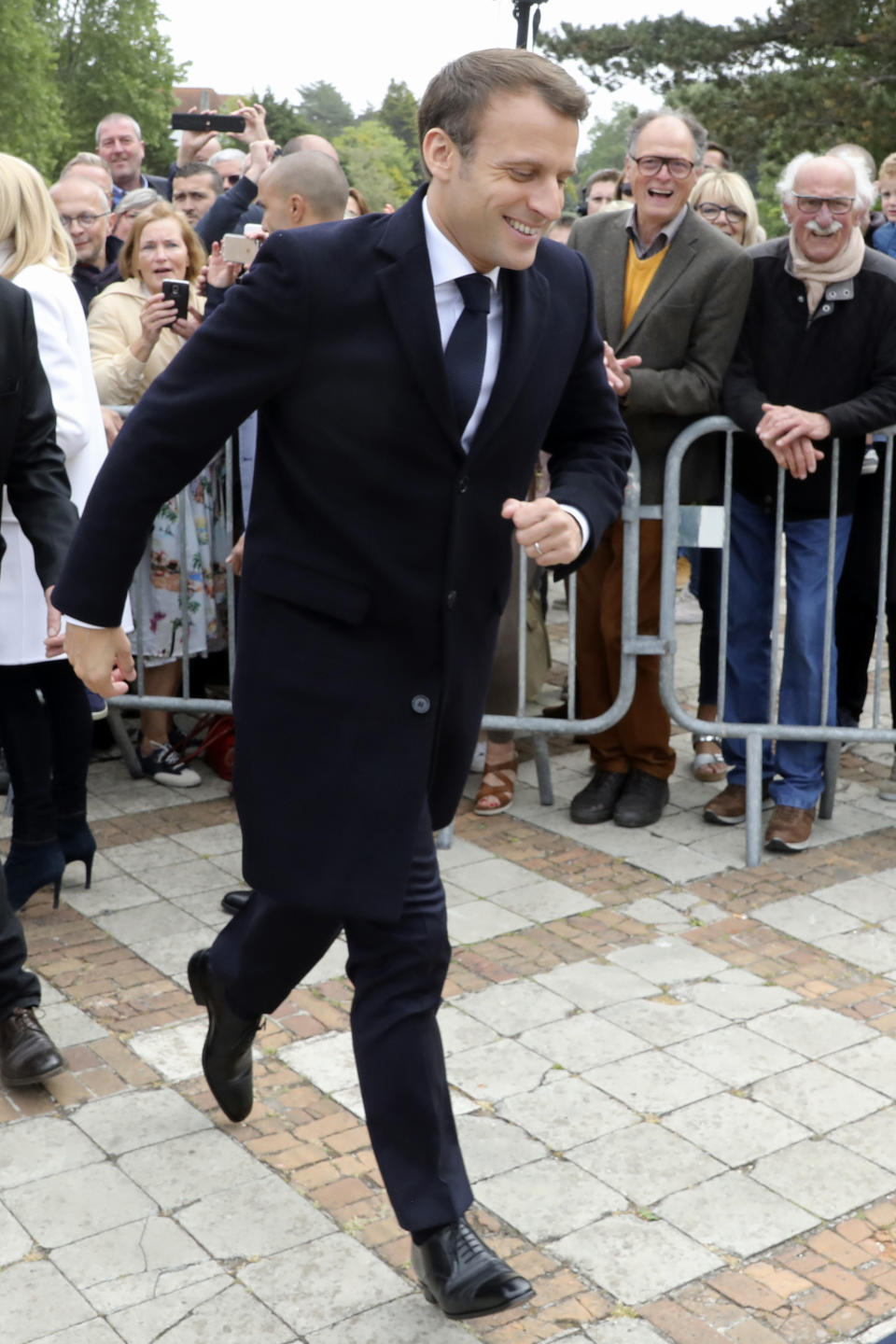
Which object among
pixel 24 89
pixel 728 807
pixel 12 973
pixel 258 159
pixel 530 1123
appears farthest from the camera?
pixel 24 89

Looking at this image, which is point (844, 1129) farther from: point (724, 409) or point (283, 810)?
point (724, 409)

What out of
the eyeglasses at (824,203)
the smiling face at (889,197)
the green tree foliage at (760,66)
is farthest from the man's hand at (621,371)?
the green tree foliage at (760,66)

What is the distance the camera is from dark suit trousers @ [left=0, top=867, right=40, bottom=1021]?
4082 millimetres

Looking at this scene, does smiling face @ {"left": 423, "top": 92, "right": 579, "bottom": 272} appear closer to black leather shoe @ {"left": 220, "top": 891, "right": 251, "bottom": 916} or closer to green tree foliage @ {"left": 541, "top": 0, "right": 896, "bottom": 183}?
black leather shoe @ {"left": 220, "top": 891, "right": 251, "bottom": 916}

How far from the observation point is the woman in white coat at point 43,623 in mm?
4742

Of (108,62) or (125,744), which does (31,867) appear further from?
(108,62)

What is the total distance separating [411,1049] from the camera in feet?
10.2

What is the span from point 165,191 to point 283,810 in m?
8.39

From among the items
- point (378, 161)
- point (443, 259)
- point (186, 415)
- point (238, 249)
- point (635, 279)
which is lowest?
point (186, 415)

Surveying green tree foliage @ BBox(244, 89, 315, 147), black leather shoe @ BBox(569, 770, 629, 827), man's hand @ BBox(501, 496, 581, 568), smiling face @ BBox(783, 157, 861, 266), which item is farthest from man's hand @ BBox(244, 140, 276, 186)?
green tree foliage @ BBox(244, 89, 315, 147)

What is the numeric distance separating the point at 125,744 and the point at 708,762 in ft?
7.57

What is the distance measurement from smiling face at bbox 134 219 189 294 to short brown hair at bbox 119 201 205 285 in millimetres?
18

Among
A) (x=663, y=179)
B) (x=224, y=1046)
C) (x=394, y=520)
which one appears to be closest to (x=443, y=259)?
(x=394, y=520)

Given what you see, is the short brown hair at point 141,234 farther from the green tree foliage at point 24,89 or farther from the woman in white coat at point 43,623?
the green tree foliage at point 24,89
